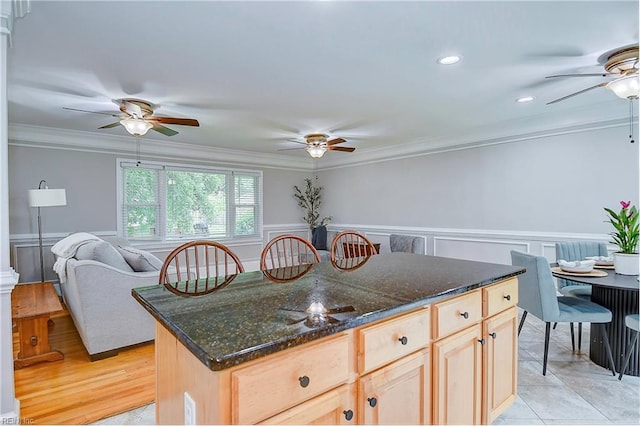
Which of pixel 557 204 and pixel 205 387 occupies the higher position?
pixel 557 204

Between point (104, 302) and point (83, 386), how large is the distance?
0.64m

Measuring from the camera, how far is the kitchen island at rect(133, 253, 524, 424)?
0.95 m

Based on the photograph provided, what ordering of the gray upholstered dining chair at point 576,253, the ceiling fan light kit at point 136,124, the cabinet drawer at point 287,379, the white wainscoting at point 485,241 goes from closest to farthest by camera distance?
the cabinet drawer at point 287,379 → the gray upholstered dining chair at point 576,253 → the ceiling fan light kit at point 136,124 → the white wainscoting at point 485,241

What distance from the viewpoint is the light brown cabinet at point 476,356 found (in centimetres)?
149

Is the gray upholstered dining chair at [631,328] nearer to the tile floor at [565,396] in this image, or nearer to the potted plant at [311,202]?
the tile floor at [565,396]

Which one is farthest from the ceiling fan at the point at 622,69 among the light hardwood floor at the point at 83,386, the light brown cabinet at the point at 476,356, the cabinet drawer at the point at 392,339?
the light hardwood floor at the point at 83,386

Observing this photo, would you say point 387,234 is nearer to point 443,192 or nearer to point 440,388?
point 443,192

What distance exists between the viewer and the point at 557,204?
4.16 metres

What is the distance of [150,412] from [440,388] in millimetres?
1797

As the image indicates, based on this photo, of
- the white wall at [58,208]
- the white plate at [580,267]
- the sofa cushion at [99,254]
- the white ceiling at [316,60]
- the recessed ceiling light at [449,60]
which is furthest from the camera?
the white wall at [58,208]

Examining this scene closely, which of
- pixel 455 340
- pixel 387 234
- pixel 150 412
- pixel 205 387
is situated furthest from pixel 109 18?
pixel 387 234

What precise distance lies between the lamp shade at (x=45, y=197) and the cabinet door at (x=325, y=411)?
4503mm

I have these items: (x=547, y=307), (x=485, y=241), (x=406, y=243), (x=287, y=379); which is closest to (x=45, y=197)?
(x=287, y=379)

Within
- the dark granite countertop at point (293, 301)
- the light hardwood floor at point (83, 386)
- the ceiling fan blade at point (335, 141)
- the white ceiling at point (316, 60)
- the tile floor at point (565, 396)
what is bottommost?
the tile floor at point (565, 396)
